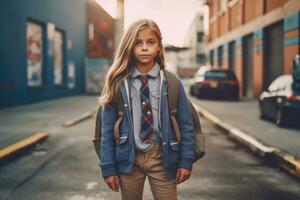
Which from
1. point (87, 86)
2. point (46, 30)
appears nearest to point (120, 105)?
point (46, 30)

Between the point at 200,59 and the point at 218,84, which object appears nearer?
the point at 218,84

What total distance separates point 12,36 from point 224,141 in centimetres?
1041

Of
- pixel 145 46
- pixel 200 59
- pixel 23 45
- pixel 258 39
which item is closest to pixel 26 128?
pixel 23 45

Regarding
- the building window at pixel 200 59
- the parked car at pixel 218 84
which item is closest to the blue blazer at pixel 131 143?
the parked car at pixel 218 84

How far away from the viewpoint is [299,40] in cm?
1592

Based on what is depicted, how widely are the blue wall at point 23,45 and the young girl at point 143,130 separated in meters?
14.1

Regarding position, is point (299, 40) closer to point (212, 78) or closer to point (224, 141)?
point (212, 78)

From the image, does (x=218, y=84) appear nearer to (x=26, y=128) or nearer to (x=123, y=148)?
(x=26, y=128)

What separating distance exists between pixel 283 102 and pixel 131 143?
8.71 m

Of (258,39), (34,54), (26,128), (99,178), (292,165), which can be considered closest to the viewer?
(99,178)

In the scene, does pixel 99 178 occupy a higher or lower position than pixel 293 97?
lower

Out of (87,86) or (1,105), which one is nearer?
(1,105)

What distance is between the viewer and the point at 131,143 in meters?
2.73

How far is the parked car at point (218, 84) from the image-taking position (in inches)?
845
